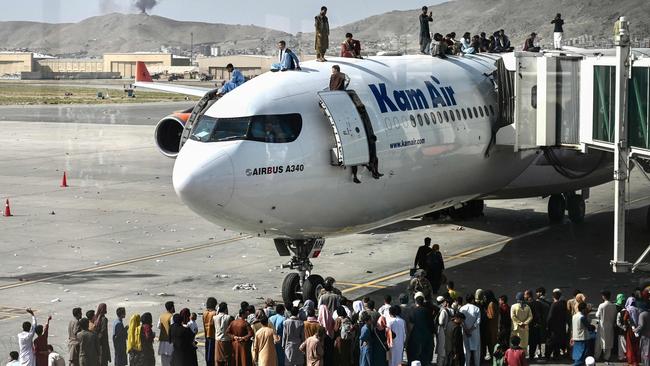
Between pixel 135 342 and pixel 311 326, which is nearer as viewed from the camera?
pixel 311 326

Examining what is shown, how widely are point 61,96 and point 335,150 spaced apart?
10743cm

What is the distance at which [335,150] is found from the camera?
21.4 m

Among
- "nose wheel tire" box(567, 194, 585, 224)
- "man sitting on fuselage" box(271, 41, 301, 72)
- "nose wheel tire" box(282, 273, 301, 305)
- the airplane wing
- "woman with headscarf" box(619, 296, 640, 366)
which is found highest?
the airplane wing

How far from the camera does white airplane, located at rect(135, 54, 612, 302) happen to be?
2069cm

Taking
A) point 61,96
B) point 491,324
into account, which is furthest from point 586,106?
point 61,96

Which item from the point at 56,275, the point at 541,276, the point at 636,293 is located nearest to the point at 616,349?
the point at 636,293

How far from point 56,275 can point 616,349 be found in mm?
13978

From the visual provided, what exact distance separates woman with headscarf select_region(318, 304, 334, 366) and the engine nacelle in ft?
41.7

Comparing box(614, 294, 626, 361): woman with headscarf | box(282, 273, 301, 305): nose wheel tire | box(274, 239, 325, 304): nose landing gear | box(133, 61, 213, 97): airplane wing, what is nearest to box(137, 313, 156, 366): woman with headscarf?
box(274, 239, 325, 304): nose landing gear

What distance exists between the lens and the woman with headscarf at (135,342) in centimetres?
1816

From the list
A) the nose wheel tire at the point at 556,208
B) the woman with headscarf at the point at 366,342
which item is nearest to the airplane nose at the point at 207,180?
the woman with headscarf at the point at 366,342

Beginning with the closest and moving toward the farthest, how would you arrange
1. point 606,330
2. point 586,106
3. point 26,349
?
point 26,349, point 606,330, point 586,106

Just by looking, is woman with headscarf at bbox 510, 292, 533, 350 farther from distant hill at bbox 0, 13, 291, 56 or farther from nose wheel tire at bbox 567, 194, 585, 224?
distant hill at bbox 0, 13, 291, 56

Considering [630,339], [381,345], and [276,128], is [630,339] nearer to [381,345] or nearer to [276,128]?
[381,345]
